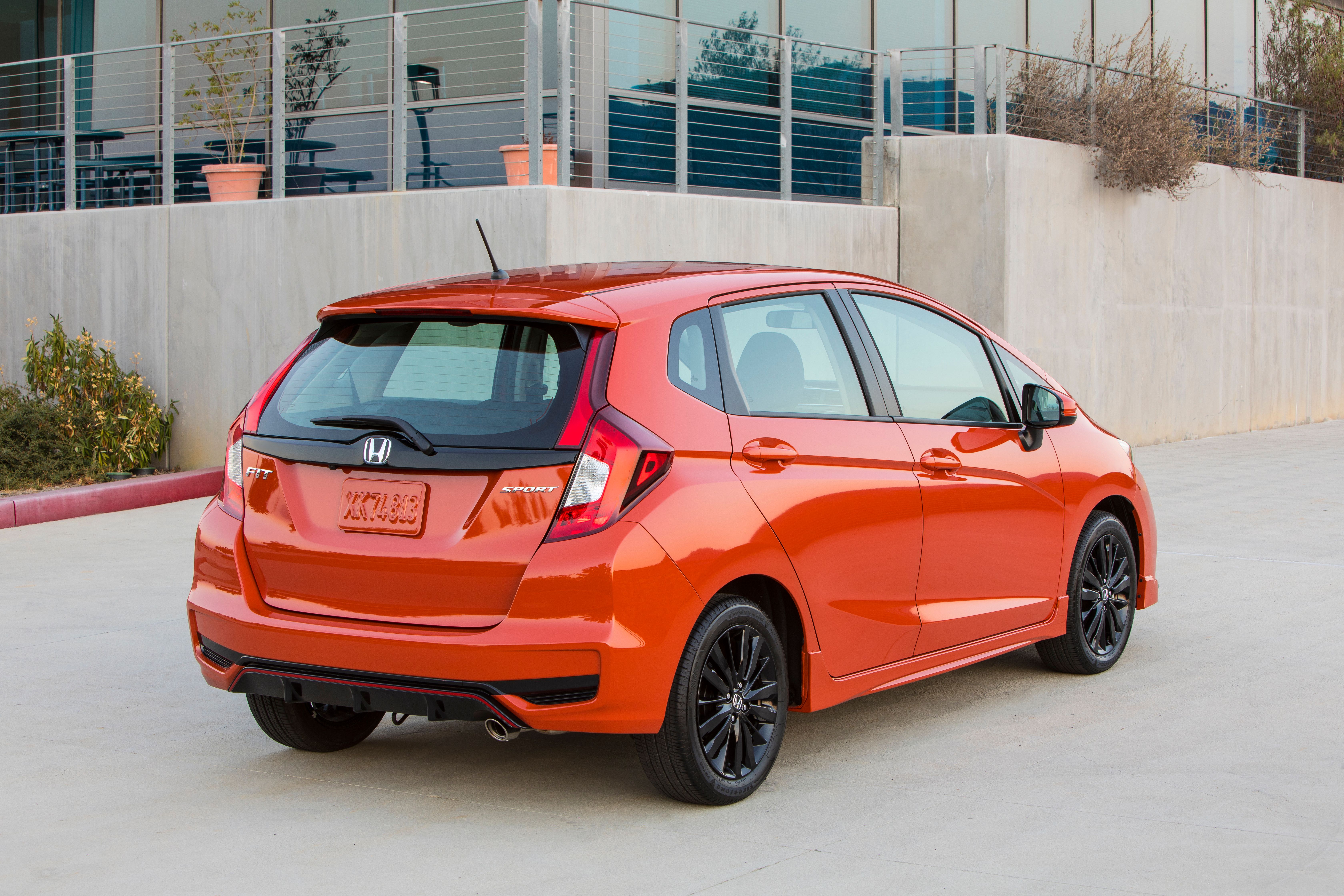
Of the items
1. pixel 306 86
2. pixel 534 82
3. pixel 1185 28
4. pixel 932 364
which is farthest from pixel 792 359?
pixel 1185 28

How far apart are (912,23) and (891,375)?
47.9 feet

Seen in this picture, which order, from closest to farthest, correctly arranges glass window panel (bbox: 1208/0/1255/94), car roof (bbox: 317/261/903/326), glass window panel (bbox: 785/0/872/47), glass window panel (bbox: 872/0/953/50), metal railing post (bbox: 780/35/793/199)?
car roof (bbox: 317/261/903/326)
metal railing post (bbox: 780/35/793/199)
glass window panel (bbox: 785/0/872/47)
glass window panel (bbox: 872/0/953/50)
glass window panel (bbox: 1208/0/1255/94)

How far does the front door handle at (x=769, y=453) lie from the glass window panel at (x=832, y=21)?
43.7 feet

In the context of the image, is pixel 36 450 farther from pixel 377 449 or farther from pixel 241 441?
pixel 377 449

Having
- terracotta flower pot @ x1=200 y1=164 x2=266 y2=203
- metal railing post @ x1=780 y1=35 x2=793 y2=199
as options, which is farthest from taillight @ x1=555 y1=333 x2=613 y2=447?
metal railing post @ x1=780 y1=35 x2=793 y2=199

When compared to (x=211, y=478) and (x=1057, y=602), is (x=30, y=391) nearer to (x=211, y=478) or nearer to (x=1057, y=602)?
(x=211, y=478)

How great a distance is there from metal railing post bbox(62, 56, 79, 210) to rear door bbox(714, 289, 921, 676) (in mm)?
11168

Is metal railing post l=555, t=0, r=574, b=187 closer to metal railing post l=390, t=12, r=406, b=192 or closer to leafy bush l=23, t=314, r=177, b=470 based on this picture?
metal railing post l=390, t=12, r=406, b=192

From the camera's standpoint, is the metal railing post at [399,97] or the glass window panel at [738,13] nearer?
the metal railing post at [399,97]

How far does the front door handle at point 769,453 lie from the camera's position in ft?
15.1

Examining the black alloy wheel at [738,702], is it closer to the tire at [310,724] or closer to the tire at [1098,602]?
the tire at [310,724]

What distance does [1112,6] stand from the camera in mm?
21438

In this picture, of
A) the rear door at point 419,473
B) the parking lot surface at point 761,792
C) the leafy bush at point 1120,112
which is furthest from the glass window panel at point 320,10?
the rear door at point 419,473

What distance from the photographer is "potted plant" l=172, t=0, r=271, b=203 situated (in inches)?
521
